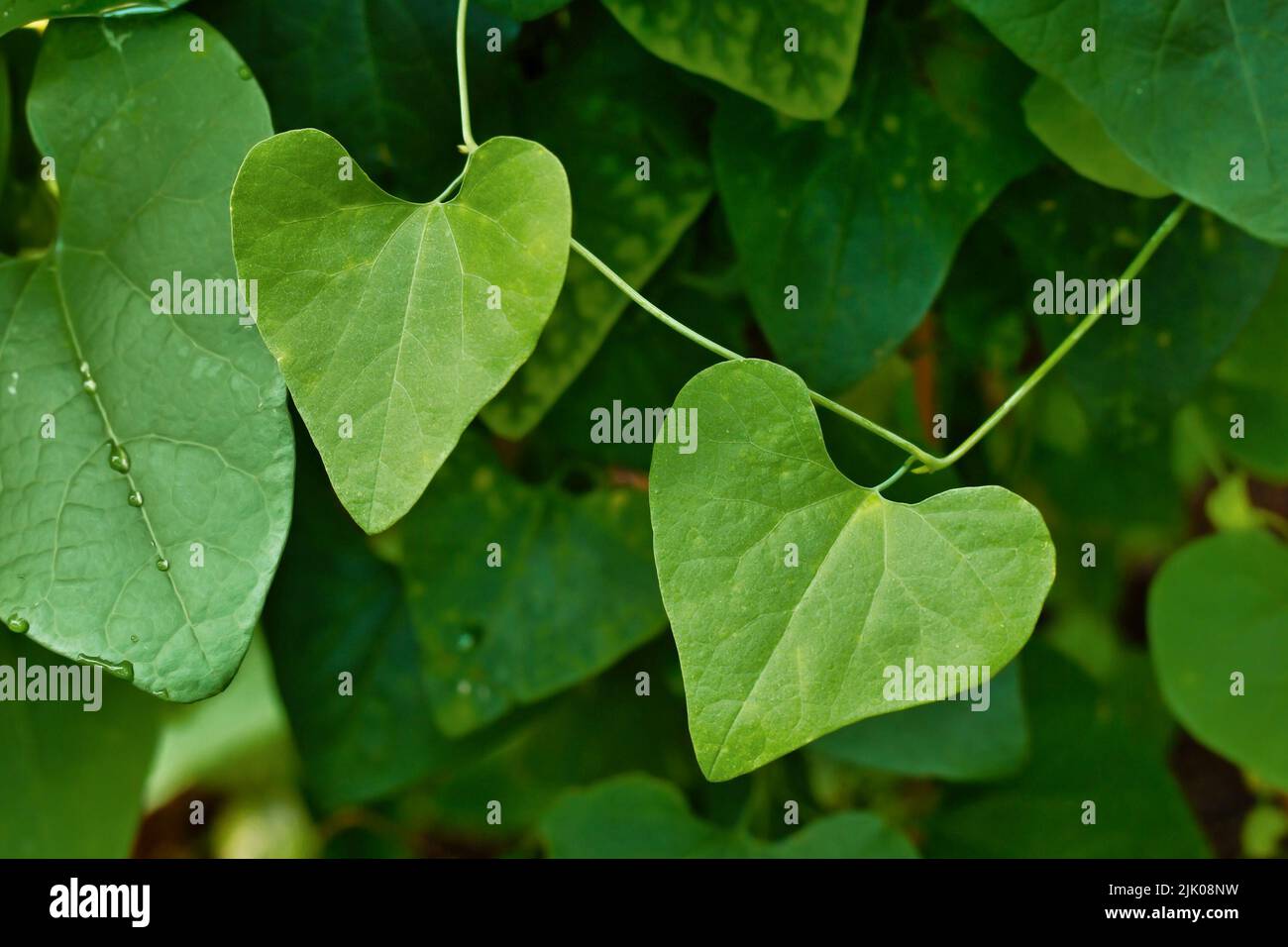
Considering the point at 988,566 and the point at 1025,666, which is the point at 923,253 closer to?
the point at 988,566

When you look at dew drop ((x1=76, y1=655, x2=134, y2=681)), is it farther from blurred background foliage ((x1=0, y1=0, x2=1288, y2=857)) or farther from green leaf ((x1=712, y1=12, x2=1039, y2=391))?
green leaf ((x1=712, y1=12, x2=1039, y2=391))

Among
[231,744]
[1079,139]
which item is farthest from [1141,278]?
[231,744]

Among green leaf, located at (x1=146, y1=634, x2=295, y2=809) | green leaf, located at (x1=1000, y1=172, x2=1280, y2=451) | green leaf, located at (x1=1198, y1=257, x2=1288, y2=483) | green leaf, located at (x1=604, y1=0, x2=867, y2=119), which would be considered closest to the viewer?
green leaf, located at (x1=604, y1=0, x2=867, y2=119)

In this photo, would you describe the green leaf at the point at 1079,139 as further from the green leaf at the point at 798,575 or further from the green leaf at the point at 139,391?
the green leaf at the point at 139,391

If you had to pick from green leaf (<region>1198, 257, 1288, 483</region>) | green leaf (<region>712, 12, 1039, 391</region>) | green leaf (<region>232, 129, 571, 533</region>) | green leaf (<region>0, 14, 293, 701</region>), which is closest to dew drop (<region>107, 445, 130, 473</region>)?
green leaf (<region>0, 14, 293, 701</region>)

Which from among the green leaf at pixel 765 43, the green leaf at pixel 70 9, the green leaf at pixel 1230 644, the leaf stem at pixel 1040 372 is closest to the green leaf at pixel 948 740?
the green leaf at pixel 1230 644
